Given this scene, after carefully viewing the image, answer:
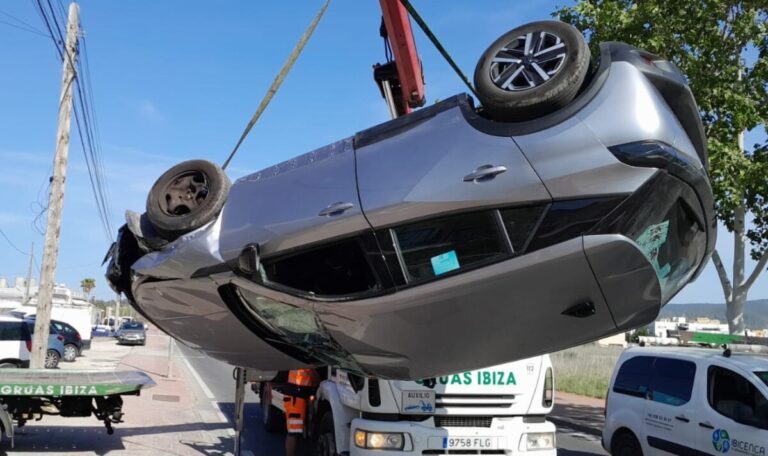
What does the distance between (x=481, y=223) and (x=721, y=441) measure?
535cm

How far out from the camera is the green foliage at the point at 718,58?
1040cm

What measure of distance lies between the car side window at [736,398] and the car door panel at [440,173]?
5.08 m

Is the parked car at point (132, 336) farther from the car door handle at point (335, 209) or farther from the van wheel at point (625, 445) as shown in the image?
the car door handle at point (335, 209)

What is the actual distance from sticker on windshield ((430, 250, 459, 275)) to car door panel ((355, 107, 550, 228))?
0.24m

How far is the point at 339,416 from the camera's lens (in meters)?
7.15

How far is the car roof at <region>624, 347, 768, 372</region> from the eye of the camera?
7.30 meters

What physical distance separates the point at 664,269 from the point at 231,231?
238 centimetres

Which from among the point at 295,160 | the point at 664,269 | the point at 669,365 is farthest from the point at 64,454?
the point at 664,269

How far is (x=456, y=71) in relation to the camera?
5.21 metres

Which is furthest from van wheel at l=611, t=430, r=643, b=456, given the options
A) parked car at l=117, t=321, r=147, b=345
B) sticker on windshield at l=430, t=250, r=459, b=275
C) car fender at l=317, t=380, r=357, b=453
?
parked car at l=117, t=321, r=147, b=345

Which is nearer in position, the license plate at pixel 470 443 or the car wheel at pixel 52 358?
the license plate at pixel 470 443

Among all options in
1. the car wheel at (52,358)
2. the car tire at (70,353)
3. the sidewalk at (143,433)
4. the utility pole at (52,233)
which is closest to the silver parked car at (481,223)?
the sidewalk at (143,433)

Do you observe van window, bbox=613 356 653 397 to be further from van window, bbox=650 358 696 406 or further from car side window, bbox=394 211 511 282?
car side window, bbox=394 211 511 282

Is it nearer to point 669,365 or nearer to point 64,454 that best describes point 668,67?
point 669,365
